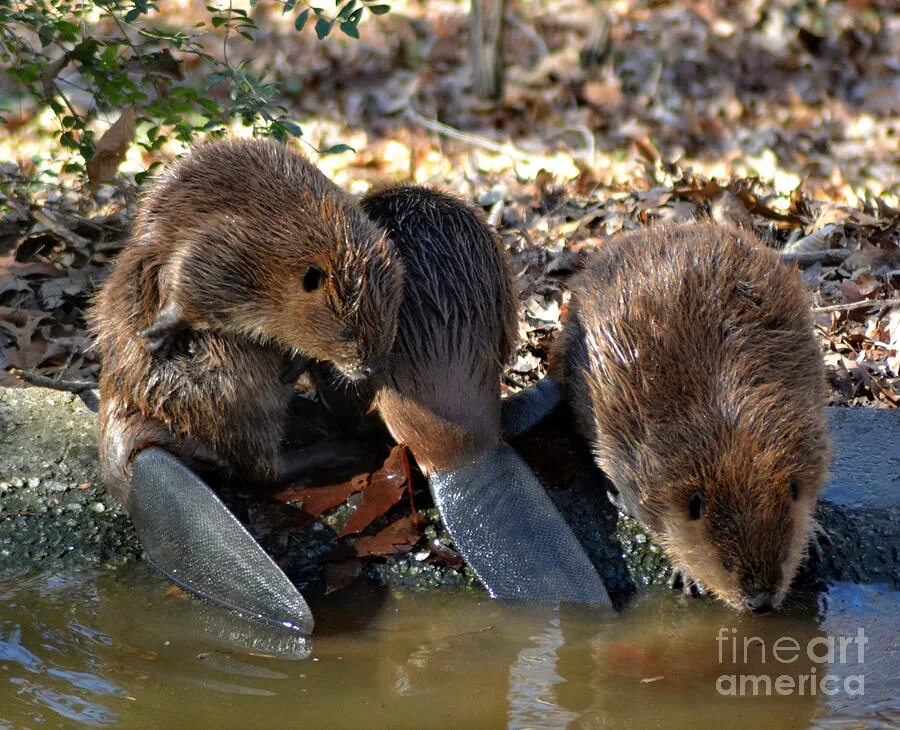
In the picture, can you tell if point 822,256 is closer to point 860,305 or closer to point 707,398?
point 860,305

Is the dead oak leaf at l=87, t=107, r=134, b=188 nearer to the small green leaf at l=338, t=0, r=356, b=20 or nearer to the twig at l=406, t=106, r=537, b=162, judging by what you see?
the small green leaf at l=338, t=0, r=356, b=20

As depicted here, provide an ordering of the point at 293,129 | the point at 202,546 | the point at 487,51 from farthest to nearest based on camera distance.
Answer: the point at 487,51, the point at 293,129, the point at 202,546

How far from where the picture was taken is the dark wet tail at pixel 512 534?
3.31 meters

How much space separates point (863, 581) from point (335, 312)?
1795mm

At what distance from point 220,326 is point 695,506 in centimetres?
146

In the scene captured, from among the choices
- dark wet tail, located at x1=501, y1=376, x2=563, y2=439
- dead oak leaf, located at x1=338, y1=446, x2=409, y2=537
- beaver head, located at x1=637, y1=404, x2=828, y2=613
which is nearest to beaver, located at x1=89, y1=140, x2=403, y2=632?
dead oak leaf, located at x1=338, y1=446, x2=409, y2=537

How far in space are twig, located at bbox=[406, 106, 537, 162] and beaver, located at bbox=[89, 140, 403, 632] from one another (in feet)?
17.6

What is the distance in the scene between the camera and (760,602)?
323 cm

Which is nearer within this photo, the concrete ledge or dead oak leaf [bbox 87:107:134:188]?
the concrete ledge

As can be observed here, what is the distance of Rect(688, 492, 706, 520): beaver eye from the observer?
131 inches

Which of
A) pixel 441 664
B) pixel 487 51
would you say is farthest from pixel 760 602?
pixel 487 51

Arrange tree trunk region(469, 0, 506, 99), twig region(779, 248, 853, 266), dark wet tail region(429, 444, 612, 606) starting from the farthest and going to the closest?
1. tree trunk region(469, 0, 506, 99)
2. twig region(779, 248, 853, 266)
3. dark wet tail region(429, 444, 612, 606)

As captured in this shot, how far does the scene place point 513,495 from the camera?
343 cm

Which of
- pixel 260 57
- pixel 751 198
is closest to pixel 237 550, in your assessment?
pixel 751 198
